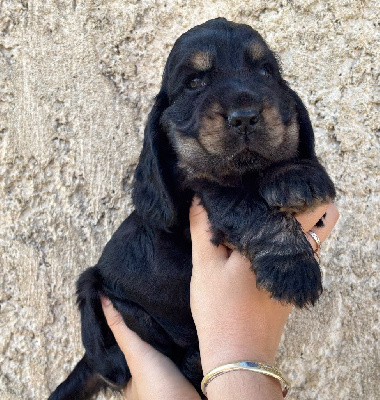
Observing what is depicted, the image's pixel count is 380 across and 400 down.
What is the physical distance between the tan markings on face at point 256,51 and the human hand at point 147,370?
54.7 inches

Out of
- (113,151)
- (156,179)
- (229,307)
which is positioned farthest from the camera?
(113,151)

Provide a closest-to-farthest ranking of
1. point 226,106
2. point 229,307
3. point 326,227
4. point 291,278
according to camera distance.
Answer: point 291,278 < point 226,106 < point 229,307 < point 326,227

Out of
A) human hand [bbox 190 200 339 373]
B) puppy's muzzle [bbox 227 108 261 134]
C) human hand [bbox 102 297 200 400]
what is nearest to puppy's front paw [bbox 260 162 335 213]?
human hand [bbox 190 200 339 373]

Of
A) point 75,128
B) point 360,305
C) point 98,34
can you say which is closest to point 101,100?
point 75,128

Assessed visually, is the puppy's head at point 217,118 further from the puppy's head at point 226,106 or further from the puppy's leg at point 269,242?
the puppy's leg at point 269,242

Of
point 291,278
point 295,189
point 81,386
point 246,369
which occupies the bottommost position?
point 81,386

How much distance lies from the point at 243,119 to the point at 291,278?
592mm

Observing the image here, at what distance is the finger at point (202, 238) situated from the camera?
1.89 m

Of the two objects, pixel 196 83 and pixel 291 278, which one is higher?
pixel 196 83

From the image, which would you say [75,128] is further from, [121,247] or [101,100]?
[121,247]

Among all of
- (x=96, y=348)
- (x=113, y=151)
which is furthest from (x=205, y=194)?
(x=113, y=151)

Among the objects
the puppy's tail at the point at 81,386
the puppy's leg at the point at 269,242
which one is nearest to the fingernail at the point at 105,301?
the puppy's tail at the point at 81,386

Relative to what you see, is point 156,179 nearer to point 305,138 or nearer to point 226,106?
point 226,106

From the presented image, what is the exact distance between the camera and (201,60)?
77.2 inches
